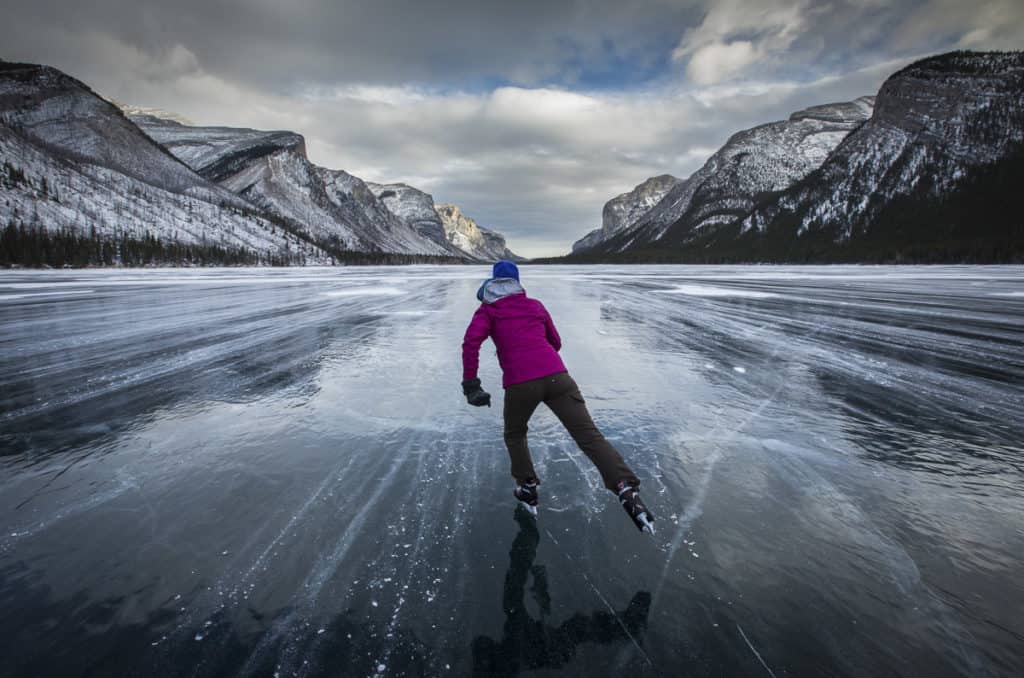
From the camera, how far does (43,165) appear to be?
4737 inches


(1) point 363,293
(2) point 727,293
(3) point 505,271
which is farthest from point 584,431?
(1) point 363,293

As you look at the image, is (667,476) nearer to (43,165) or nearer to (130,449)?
(130,449)

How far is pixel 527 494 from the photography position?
3.55 m

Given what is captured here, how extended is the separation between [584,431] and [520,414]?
0.49 m

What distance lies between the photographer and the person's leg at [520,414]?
140 inches

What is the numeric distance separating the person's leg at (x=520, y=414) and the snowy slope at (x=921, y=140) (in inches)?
7507

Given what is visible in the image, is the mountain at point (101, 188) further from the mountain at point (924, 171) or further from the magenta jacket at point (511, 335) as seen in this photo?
the mountain at point (924, 171)

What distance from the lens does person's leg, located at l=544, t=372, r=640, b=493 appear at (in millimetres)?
3322

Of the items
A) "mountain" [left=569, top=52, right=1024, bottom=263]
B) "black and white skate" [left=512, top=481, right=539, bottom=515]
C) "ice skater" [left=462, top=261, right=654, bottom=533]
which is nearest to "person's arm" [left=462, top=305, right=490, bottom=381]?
"ice skater" [left=462, top=261, right=654, bottom=533]

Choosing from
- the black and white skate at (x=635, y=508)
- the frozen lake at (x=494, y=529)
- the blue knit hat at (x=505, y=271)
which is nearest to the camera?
the frozen lake at (x=494, y=529)

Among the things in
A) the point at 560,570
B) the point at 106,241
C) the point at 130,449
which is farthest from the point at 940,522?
the point at 106,241

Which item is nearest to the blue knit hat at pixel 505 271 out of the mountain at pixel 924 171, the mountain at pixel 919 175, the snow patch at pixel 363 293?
the snow patch at pixel 363 293

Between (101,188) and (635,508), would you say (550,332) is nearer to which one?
(635,508)

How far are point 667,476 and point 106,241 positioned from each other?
426 feet
